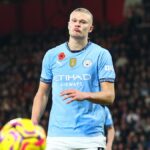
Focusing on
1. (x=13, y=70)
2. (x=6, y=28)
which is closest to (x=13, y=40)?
(x=6, y=28)

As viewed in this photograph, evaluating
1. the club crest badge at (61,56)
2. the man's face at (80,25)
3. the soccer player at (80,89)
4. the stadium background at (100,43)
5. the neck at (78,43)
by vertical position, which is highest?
the man's face at (80,25)

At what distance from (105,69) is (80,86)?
26 cm

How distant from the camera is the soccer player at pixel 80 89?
234 inches

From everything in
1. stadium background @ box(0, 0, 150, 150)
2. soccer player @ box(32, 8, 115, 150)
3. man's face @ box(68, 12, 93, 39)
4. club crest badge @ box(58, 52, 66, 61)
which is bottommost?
stadium background @ box(0, 0, 150, 150)

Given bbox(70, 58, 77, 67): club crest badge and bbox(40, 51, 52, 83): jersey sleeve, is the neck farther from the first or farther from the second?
bbox(40, 51, 52, 83): jersey sleeve

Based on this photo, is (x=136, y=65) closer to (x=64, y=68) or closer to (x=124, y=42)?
(x=124, y=42)

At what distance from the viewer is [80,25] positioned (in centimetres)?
598

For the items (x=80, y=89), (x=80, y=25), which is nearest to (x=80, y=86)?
(x=80, y=89)

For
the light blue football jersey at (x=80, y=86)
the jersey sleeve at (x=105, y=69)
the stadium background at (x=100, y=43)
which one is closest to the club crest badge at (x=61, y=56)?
the light blue football jersey at (x=80, y=86)

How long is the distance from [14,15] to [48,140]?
19.4 m

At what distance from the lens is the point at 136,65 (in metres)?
19.9

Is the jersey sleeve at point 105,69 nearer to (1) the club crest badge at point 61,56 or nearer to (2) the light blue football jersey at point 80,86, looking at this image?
(2) the light blue football jersey at point 80,86

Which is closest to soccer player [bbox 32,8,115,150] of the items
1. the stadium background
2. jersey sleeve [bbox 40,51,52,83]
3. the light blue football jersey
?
the light blue football jersey

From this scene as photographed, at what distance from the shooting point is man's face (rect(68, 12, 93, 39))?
5.97 metres
